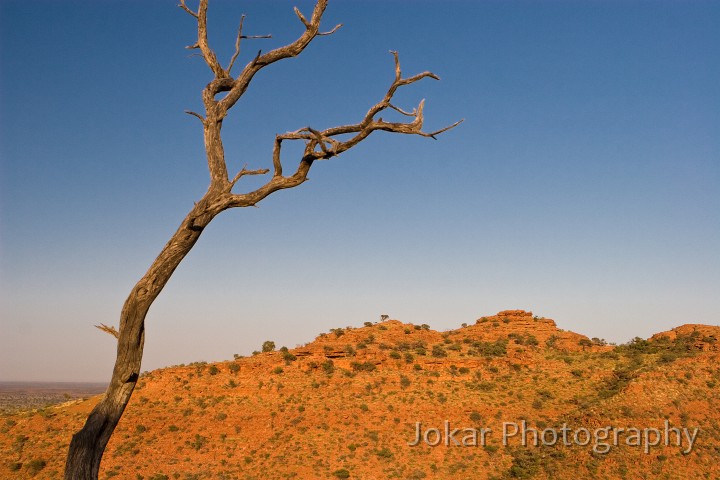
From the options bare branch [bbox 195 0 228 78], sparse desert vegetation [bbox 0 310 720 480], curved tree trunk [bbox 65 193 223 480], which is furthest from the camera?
sparse desert vegetation [bbox 0 310 720 480]

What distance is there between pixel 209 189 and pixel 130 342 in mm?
1887

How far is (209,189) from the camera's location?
6.29 metres

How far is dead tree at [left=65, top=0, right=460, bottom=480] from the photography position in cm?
577

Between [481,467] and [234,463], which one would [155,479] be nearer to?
[234,463]

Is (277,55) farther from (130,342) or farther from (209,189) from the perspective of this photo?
(130,342)

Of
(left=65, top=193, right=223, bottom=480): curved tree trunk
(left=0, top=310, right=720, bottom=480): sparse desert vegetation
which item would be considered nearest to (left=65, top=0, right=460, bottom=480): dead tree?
(left=65, top=193, right=223, bottom=480): curved tree trunk

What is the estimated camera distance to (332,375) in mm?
37781

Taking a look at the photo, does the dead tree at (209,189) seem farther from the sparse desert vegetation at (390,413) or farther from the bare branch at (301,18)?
the sparse desert vegetation at (390,413)

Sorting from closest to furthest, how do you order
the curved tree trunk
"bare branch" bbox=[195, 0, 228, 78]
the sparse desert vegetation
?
the curved tree trunk → "bare branch" bbox=[195, 0, 228, 78] → the sparse desert vegetation

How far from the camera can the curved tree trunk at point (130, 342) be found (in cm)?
565

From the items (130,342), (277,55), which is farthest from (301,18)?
(130,342)

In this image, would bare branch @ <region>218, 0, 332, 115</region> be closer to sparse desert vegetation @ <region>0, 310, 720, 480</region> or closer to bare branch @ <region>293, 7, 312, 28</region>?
bare branch @ <region>293, 7, 312, 28</region>

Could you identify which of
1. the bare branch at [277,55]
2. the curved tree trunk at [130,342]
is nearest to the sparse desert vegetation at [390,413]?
the curved tree trunk at [130,342]

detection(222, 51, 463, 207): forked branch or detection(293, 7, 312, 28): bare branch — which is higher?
detection(293, 7, 312, 28): bare branch
